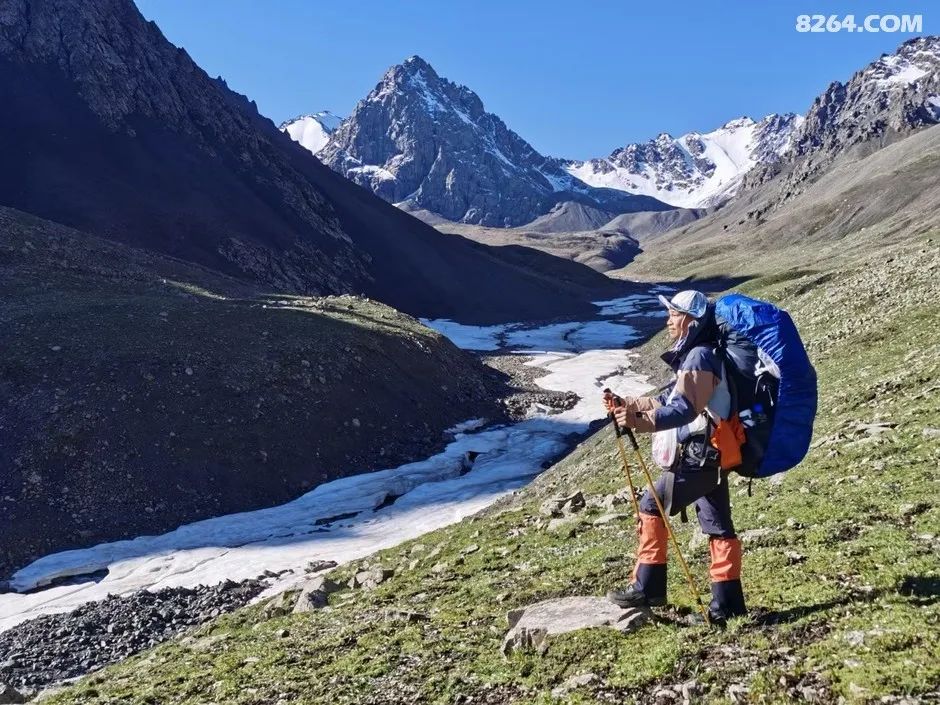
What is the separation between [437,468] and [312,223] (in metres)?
87.2

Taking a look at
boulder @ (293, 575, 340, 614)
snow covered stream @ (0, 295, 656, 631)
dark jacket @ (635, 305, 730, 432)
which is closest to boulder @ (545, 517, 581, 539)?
boulder @ (293, 575, 340, 614)

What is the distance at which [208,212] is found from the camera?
330 ft

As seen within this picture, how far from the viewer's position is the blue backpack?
8094mm

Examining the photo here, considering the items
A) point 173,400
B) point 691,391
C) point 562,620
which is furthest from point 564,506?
point 173,400

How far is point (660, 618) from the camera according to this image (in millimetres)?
9156

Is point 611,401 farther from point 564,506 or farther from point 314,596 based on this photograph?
point 564,506

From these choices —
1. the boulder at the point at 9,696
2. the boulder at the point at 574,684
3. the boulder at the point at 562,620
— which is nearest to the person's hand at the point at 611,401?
the boulder at the point at 562,620

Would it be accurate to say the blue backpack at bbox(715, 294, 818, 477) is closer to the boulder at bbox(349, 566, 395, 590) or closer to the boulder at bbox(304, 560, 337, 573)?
the boulder at bbox(349, 566, 395, 590)

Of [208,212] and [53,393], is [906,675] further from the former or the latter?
[208,212]

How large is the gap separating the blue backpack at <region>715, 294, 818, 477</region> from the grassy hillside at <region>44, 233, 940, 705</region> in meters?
1.93

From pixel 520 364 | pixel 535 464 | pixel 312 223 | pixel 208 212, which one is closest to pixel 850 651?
pixel 535 464

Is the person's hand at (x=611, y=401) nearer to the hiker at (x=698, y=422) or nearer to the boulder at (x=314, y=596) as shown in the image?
the hiker at (x=698, y=422)

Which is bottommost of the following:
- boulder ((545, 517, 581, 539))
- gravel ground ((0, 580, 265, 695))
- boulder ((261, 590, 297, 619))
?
gravel ground ((0, 580, 265, 695))

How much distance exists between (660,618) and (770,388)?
10.7 feet
